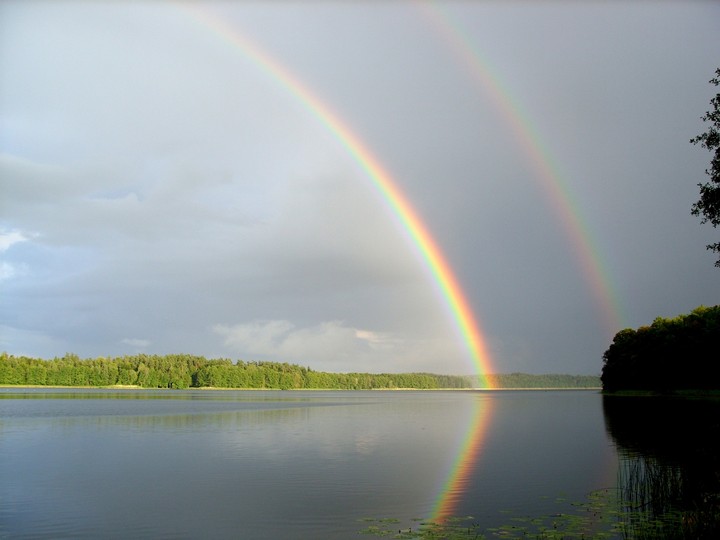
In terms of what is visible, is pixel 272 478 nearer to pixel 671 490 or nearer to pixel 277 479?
pixel 277 479

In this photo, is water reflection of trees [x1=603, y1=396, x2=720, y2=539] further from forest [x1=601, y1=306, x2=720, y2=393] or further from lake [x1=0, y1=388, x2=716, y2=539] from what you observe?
forest [x1=601, y1=306, x2=720, y2=393]

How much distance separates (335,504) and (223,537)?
7336mm

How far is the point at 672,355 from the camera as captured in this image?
147375mm

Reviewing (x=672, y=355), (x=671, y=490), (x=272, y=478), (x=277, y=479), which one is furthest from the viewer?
(x=672, y=355)

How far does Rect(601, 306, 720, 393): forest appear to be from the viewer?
447 feet

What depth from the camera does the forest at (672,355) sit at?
5359 inches

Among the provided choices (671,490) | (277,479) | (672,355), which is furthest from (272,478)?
(672,355)

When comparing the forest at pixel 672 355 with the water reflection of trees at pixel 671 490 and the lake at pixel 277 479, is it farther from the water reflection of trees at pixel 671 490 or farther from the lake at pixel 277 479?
the water reflection of trees at pixel 671 490

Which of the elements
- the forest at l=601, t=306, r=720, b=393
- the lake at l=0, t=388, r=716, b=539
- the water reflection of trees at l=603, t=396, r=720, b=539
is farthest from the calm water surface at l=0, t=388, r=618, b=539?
the forest at l=601, t=306, r=720, b=393

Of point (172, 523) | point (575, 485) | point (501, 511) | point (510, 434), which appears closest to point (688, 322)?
point (510, 434)

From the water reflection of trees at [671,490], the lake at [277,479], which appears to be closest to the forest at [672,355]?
the lake at [277,479]

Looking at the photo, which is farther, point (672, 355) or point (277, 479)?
point (672, 355)

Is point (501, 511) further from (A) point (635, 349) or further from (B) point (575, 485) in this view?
(A) point (635, 349)

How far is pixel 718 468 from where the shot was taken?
1125 inches
